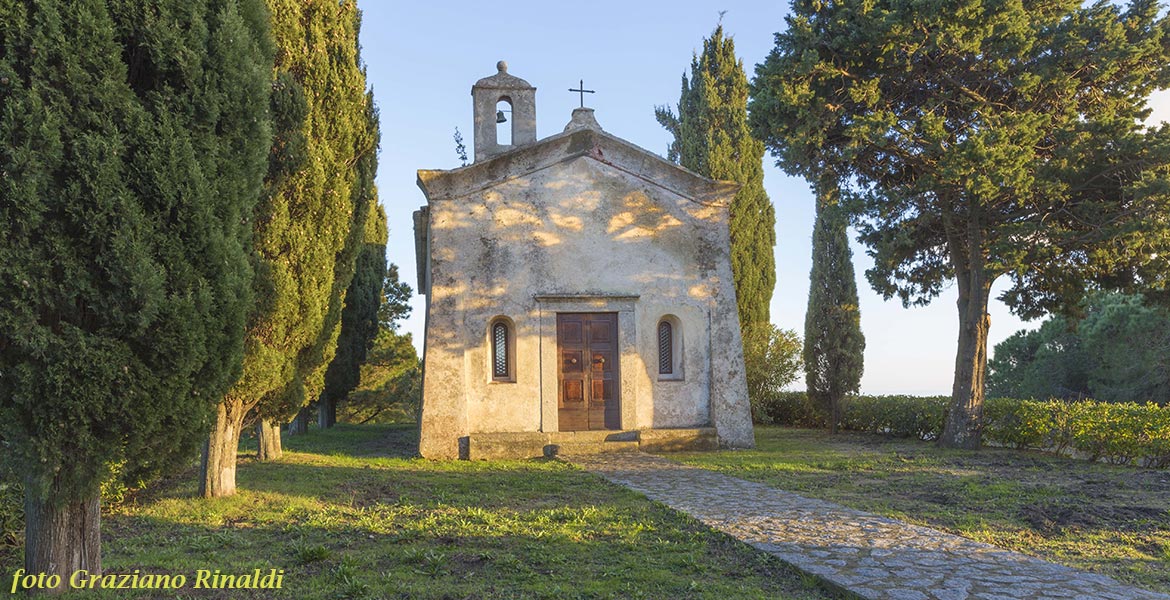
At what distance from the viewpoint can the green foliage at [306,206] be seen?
863 cm

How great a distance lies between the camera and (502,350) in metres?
14.2

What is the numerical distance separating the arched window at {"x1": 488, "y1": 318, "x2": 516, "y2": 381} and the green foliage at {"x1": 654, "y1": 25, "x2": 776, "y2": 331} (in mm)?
9873

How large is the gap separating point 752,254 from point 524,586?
18208 mm

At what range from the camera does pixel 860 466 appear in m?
12.0

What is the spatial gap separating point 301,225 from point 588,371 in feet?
21.6

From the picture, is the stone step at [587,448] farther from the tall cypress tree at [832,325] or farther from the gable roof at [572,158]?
the tall cypress tree at [832,325]

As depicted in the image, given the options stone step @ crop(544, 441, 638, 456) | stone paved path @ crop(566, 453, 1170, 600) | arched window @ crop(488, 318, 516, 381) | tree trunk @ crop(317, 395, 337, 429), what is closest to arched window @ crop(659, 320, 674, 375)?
→ stone step @ crop(544, 441, 638, 456)

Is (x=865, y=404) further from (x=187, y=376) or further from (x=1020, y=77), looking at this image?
(x=187, y=376)

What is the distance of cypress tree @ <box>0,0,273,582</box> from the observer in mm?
4695

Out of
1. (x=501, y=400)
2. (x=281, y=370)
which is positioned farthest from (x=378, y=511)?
(x=501, y=400)

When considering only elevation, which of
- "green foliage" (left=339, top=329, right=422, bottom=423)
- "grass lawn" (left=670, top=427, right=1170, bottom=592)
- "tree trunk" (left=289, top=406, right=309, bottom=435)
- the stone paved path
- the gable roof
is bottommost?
"grass lawn" (left=670, top=427, right=1170, bottom=592)

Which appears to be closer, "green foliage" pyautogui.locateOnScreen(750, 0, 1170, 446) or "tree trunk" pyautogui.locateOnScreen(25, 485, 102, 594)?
"tree trunk" pyautogui.locateOnScreen(25, 485, 102, 594)

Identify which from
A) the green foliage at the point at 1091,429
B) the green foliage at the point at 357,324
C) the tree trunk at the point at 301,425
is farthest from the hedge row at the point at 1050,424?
the tree trunk at the point at 301,425

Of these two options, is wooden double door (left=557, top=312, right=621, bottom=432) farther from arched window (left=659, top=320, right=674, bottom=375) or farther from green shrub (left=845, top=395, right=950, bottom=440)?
green shrub (left=845, top=395, right=950, bottom=440)
